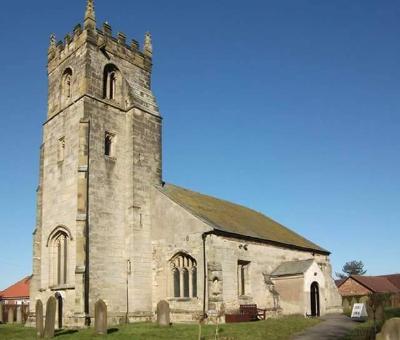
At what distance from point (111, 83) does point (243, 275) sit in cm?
1523

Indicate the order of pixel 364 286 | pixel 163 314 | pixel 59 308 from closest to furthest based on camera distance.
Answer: pixel 163 314 < pixel 59 308 < pixel 364 286

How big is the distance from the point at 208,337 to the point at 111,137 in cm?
1579

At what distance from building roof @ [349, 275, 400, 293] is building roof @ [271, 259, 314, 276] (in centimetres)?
3275

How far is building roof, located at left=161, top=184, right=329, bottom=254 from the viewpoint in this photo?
29.2 metres

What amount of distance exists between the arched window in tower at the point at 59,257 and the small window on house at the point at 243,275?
34.1 ft

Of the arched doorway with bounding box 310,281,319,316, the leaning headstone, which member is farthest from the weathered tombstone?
the arched doorway with bounding box 310,281,319,316

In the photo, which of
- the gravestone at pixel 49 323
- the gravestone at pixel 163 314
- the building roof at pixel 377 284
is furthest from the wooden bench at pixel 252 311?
the building roof at pixel 377 284

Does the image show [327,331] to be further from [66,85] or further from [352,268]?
[352,268]

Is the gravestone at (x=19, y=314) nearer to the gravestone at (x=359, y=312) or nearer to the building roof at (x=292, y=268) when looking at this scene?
the building roof at (x=292, y=268)

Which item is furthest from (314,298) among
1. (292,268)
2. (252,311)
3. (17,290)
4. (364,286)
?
(17,290)

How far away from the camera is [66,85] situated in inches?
1257

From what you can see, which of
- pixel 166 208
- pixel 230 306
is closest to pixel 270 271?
pixel 230 306

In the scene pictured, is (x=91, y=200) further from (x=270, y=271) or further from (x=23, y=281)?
(x=23, y=281)

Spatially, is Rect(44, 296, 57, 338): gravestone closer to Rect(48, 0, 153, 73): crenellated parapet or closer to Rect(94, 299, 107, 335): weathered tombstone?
Rect(94, 299, 107, 335): weathered tombstone
